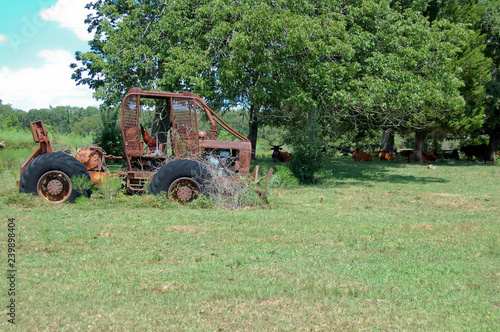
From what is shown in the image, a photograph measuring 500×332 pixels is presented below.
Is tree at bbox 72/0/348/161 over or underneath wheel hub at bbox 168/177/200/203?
over

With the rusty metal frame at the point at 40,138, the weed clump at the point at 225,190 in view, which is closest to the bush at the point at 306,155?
the weed clump at the point at 225,190

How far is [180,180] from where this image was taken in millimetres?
10148

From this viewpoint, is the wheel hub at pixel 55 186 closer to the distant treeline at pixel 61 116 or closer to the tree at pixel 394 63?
the tree at pixel 394 63

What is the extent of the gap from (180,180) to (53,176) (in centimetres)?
282

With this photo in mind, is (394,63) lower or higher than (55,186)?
higher

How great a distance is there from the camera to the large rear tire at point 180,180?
32.9 ft

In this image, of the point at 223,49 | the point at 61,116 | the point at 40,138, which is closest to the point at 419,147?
the point at 223,49

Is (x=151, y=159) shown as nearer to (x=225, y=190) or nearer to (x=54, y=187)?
(x=225, y=190)

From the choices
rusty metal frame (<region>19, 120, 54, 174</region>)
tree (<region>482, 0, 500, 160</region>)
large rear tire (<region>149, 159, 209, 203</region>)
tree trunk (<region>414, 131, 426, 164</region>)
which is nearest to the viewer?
large rear tire (<region>149, 159, 209, 203</region>)

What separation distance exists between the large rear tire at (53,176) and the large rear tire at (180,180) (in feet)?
5.46

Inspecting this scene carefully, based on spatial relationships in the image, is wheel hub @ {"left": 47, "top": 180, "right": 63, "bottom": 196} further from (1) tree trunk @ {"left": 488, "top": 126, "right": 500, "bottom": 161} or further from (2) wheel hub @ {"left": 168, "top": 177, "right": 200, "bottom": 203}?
(1) tree trunk @ {"left": 488, "top": 126, "right": 500, "bottom": 161}

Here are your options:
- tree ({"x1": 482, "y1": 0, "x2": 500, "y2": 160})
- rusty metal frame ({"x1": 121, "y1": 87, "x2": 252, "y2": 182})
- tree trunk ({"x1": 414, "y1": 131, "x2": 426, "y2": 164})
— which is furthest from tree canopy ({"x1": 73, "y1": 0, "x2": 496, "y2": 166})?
tree trunk ({"x1": 414, "y1": 131, "x2": 426, "y2": 164})

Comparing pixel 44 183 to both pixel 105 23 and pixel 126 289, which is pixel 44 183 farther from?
pixel 105 23

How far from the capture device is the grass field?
175 inches
